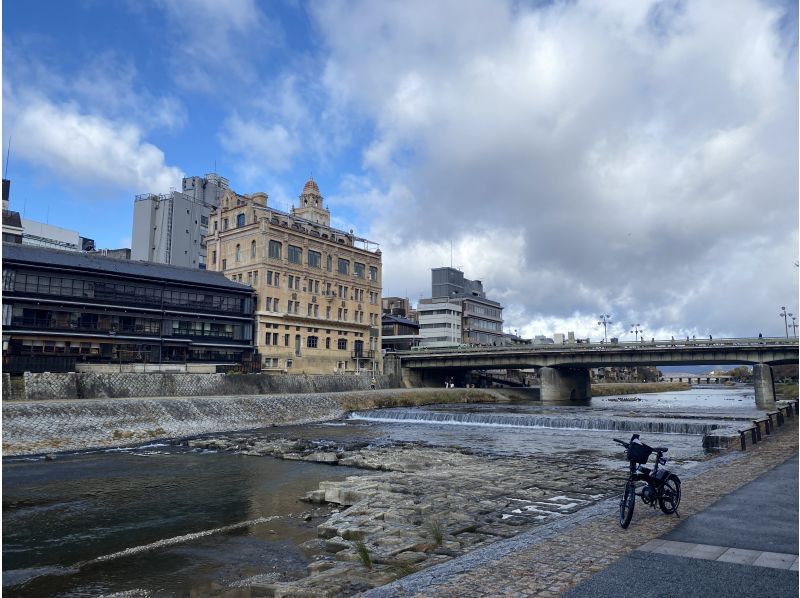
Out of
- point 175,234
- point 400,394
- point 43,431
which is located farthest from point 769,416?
point 175,234

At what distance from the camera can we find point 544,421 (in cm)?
5075

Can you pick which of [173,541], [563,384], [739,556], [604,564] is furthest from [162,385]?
[563,384]

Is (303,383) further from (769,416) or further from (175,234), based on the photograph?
(175,234)

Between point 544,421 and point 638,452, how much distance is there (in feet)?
125

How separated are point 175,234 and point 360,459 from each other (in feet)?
341

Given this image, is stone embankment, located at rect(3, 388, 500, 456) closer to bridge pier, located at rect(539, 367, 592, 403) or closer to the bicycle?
the bicycle

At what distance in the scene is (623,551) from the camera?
37.7 feet

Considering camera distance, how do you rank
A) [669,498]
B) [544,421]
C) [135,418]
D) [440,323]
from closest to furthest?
[669,498] < [135,418] < [544,421] < [440,323]

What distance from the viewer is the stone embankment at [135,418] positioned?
117 feet

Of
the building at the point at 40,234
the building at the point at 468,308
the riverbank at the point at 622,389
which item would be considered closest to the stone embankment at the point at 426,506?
the building at the point at 40,234

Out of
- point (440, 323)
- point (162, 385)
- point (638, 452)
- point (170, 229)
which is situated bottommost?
point (638, 452)

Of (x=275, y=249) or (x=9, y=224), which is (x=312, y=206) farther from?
(x=9, y=224)

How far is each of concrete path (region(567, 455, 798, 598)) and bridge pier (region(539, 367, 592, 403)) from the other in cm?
7623

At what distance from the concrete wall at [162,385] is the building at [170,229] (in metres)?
59.2
